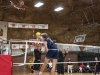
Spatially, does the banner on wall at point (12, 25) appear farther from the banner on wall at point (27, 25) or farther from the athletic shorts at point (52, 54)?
the athletic shorts at point (52, 54)

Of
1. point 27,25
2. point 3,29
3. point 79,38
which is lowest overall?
point 79,38

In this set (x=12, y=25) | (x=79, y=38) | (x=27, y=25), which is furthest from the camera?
(x=79, y=38)

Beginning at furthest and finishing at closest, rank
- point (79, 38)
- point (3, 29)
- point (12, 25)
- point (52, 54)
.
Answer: point (79, 38)
point (12, 25)
point (3, 29)
point (52, 54)

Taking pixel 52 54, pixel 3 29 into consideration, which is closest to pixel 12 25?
pixel 3 29

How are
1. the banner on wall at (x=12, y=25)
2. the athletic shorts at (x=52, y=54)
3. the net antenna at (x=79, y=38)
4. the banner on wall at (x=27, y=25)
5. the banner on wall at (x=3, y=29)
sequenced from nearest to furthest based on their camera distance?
the athletic shorts at (x=52, y=54), the banner on wall at (x=3, y=29), the banner on wall at (x=12, y=25), the banner on wall at (x=27, y=25), the net antenna at (x=79, y=38)

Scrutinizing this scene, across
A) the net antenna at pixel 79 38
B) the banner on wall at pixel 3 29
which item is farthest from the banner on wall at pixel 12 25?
the net antenna at pixel 79 38

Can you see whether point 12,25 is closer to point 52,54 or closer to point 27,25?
point 27,25

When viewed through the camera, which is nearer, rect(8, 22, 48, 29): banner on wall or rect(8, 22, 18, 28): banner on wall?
rect(8, 22, 18, 28): banner on wall

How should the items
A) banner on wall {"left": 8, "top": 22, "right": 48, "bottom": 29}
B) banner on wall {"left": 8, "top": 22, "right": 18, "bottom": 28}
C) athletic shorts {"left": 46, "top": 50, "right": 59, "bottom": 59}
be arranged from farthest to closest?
banner on wall {"left": 8, "top": 22, "right": 48, "bottom": 29} < banner on wall {"left": 8, "top": 22, "right": 18, "bottom": 28} < athletic shorts {"left": 46, "top": 50, "right": 59, "bottom": 59}

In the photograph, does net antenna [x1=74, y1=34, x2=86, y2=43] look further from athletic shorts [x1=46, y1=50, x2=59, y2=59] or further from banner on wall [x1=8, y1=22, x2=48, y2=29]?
athletic shorts [x1=46, y1=50, x2=59, y2=59]

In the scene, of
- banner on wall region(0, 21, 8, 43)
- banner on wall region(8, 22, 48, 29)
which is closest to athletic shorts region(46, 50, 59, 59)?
banner on wall region(0, 21, 8, 43)

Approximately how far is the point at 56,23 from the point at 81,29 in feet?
11.9

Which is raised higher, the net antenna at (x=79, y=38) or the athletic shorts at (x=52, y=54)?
the net antenna at (x=79, y=38)

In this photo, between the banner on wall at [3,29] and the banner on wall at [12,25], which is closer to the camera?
the banner on wall at [3,29]
